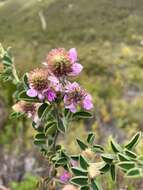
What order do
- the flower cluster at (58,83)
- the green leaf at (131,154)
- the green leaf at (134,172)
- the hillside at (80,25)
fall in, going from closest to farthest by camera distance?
1. the green leaf at (134,172)
2. the green leaf at (131,154)
3. the flower cluster at (58,83)
4. the hillside at (80,25)

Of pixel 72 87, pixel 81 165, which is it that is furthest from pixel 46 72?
pixel 81 165

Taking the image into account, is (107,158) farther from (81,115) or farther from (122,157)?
(81,115)

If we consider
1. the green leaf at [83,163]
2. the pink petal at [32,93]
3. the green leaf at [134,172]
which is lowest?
the green leaf at [134,172]

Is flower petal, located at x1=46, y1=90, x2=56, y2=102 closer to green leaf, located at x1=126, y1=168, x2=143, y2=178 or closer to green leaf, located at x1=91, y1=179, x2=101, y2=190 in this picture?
green leaf, located at x1=91, y1=179, x2=101, y2=190

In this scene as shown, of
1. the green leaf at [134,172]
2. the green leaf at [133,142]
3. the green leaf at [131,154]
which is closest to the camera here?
the green leaf at [134,172]

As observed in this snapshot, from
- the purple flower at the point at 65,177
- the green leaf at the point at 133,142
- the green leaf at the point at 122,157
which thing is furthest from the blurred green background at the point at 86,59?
the green leaf at the point at 122,157

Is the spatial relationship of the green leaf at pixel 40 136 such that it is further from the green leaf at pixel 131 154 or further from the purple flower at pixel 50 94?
the green leaf at pixel 131 154

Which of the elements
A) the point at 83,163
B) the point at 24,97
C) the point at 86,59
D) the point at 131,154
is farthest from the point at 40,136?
the point at 86,59
